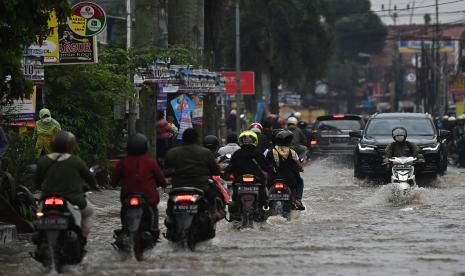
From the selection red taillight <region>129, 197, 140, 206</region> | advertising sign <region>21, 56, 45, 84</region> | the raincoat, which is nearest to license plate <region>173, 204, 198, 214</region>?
red taillight <region>129, 197, 140, 206</region>

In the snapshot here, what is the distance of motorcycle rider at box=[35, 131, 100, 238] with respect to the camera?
37.2 ft

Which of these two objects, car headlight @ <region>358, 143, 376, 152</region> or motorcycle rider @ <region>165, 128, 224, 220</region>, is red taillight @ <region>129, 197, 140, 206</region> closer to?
motorcycle rider @ <region>165, 128, 224, 220</region>

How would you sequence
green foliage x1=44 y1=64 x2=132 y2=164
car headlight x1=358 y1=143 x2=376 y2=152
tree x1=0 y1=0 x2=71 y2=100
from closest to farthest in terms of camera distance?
tree x1=0 y1=0 x2=71 y2=100, green foliage x1=44 y1=64 x2=132 y2=164, car headlight x1=358 y1=143 x2=376 y2=152

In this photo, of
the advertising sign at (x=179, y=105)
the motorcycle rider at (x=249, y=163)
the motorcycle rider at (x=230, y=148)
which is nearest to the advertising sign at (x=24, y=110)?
the motorcycle rider at (x=230, y=148)

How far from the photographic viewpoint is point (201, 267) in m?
11.7

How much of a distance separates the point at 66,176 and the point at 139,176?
1059mm

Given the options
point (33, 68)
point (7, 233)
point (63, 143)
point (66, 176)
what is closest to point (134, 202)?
point (66, 176)

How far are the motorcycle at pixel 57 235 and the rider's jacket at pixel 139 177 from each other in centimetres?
106

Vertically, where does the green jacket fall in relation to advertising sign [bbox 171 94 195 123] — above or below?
below

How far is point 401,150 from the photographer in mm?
22031

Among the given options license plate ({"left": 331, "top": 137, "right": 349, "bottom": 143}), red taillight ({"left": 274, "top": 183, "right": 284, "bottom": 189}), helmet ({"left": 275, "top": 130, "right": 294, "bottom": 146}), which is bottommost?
license plate ({"left": 331, "top": 137, "right": 349, "bottom": 143})

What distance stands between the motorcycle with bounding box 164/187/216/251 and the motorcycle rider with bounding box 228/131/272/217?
2.03 meters

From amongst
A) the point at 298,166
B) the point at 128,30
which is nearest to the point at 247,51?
the point at 128,30

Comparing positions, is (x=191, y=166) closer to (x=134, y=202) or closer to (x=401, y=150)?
(x=134, y=202)
